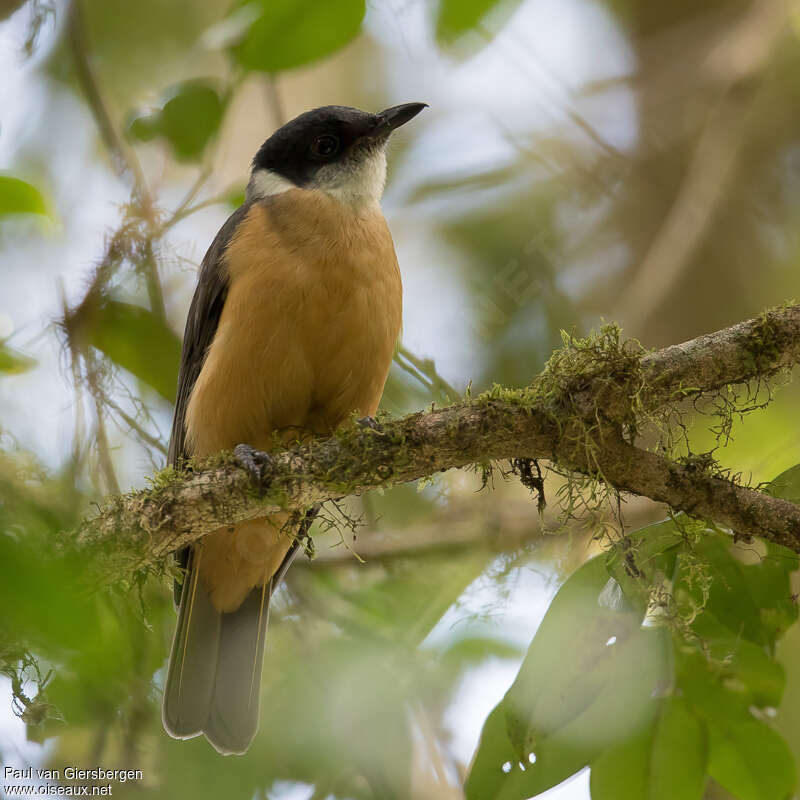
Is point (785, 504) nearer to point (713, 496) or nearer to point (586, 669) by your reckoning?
point (713, 496)

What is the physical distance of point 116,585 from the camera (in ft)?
8.93

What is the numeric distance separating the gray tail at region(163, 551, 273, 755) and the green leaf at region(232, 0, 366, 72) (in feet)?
6.02

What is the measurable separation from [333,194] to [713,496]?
6.60ft

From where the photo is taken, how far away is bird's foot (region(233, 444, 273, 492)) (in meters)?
2.60

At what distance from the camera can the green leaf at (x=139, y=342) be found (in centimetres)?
378

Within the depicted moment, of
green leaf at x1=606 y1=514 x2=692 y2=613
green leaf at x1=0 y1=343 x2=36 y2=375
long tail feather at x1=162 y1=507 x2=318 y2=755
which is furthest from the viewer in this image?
long tail feather at x1=162 y1=507 x2=318 y2=755

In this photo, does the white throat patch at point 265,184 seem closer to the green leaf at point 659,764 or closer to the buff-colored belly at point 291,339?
the buff-colored belly at point 291,339

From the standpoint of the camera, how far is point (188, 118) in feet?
10.6

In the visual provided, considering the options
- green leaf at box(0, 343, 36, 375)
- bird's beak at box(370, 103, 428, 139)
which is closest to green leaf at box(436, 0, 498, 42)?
bird's beak at box(370, 103, 428, 139)

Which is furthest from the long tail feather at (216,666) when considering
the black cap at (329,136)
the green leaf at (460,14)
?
the green leaf at (460,14)

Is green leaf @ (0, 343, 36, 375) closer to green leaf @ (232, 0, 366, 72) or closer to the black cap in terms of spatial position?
green leaf @ (232, 0, 366, 72)

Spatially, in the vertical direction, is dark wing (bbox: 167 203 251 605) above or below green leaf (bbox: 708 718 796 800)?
above

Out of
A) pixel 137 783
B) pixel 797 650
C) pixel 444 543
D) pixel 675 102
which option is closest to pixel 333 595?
pixel 444 543

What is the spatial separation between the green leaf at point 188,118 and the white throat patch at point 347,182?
0.51 metres
